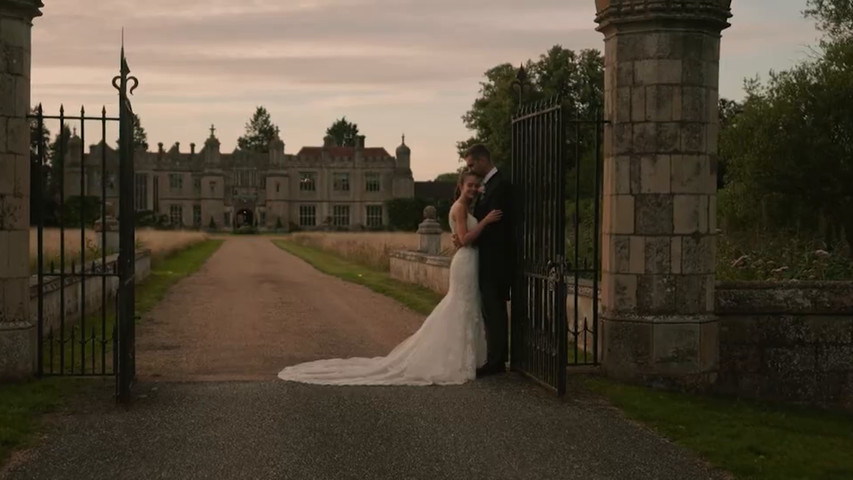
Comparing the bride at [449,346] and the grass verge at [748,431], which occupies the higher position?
the bride at [449,346]

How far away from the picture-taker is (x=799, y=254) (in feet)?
41.7

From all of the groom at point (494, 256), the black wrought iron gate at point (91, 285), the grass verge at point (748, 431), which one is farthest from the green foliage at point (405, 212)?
the grass verge at point (748, 431)

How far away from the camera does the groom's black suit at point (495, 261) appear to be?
839cm

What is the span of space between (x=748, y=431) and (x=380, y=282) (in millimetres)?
14775

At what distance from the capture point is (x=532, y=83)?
42.6 metres

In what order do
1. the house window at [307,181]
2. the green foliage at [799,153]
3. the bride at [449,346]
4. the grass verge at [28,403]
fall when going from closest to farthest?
the grass verge at [28,403]
the bride at [449,346]
the green foliage at [799,153]
the house window at [307,181]

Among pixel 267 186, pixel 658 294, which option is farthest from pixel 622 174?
pixel 267 186

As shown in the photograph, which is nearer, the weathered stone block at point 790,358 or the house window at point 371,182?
the weathered stone block at point 790,358

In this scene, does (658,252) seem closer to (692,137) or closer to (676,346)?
(676,346)

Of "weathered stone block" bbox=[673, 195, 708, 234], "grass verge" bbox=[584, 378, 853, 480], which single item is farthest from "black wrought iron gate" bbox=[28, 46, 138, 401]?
"weathered stone block" bbox=[673, 195, 708, 234]

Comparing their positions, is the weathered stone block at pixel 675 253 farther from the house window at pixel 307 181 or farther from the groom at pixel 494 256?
the house window at pixel 307 181

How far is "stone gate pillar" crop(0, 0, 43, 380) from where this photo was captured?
24.0 feet

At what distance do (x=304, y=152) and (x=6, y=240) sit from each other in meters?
A: 82.5

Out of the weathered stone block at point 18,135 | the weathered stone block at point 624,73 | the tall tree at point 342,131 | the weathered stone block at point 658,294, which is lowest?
the weathered stone block at point 658,294
